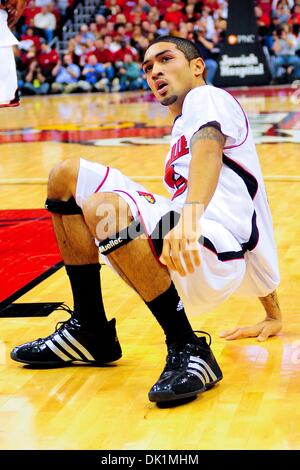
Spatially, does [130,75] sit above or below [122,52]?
below

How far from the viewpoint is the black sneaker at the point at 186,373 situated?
2.98 meters

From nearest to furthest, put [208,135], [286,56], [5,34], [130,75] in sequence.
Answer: [208,135] < [5,34] < [286,56] < [130,75]

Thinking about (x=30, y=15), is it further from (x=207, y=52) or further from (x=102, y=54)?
(x=207, y=52)

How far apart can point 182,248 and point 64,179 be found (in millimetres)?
645

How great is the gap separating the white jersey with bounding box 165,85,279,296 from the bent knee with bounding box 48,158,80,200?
37cm

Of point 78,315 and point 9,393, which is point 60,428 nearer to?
point 9,393

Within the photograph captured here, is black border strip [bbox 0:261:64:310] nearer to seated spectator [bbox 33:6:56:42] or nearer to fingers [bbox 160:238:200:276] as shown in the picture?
fingers [bbox 160:238:200:276]

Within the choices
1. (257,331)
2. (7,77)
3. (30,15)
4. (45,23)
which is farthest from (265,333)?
(30,15)

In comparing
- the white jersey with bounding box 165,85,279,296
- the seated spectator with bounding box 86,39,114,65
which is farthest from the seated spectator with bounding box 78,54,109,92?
the white jersey with bounding box 165,85,279,296

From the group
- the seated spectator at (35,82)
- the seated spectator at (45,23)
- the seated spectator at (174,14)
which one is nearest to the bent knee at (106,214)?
the seated spectator at (35,82)

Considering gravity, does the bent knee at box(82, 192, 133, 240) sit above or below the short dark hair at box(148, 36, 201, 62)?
below

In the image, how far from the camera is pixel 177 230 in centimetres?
279

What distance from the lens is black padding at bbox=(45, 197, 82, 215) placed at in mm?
3250

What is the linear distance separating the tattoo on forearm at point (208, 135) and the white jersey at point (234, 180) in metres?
0.02
